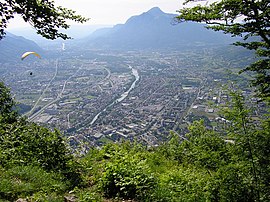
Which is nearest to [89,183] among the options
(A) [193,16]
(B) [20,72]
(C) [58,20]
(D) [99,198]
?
(D) [99,198]

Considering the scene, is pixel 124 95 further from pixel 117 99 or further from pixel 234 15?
pixel 234 15

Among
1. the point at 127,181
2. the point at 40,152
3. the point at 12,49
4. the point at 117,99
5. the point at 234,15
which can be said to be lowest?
the point at 117,99

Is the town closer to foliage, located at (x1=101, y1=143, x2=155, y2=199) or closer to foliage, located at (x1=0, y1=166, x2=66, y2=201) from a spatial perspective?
foliage, located at (x1=101, y1=143, x2=155, y2=199)

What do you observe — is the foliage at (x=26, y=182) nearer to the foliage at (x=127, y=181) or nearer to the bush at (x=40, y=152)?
the bush at (x=40, y=152)

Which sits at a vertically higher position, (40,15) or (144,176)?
(40,15)

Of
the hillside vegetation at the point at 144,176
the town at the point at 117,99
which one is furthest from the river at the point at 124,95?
the hillside vegetation at the point at 144,176

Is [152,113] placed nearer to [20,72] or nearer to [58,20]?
[58,20]

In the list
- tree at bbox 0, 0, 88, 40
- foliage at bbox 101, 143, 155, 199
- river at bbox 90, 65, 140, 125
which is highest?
tree at bbox 0, 0, 88, 40

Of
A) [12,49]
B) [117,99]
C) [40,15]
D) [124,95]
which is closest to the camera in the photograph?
[40,15]

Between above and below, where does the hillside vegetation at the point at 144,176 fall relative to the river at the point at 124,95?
above

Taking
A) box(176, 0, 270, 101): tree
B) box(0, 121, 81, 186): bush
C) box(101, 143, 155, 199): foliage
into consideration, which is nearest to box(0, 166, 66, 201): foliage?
box(0, 121, 81, 186): bush

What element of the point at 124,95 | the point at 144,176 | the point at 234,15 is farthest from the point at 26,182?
the point at 124,95
